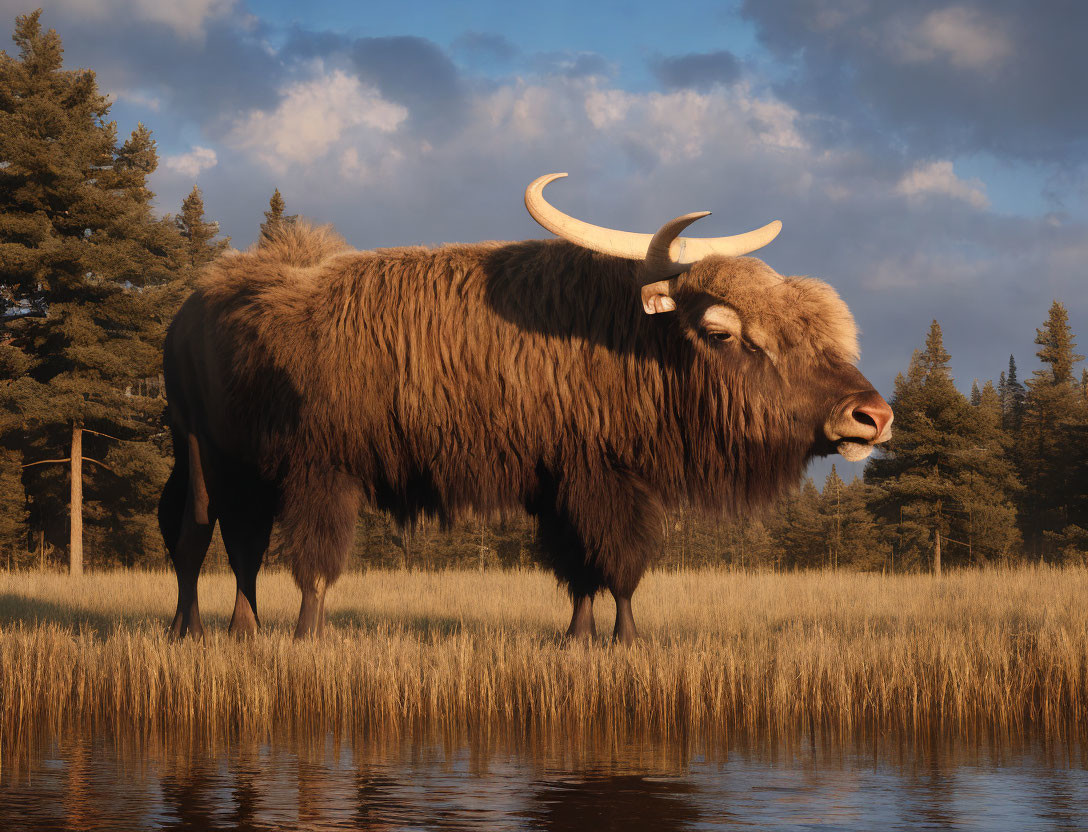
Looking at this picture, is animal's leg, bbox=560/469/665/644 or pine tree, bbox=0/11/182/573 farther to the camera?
pine tree, bbox=0/11/182/573

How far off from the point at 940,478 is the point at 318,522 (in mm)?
37973

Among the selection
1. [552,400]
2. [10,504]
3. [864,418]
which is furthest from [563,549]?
[10,504]

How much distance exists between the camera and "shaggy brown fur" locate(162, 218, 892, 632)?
7262 millimetres

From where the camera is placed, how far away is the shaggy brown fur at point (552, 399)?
23.8 feet

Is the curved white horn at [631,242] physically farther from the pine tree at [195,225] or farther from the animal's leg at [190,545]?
the pine tree at [195,225]

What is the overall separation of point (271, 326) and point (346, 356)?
0.66 meters

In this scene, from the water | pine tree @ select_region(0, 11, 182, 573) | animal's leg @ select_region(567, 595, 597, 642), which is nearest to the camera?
the water

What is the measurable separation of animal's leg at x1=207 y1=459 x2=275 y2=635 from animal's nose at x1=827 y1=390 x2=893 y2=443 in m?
4.47

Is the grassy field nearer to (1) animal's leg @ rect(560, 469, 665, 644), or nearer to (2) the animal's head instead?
(1) animal's leg @ rect(560, 469, 665, 644)

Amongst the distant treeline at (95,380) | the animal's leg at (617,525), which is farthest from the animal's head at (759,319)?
the distant treeline at (95,380)

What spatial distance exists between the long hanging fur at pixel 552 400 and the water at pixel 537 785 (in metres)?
2.19

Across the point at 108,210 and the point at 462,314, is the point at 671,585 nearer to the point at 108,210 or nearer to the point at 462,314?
the point at 462,314

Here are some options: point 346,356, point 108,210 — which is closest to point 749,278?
point 346,356

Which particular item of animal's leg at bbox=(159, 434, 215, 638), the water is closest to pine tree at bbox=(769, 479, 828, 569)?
animal's leg at bbox=(159, 434, 215, 638)
